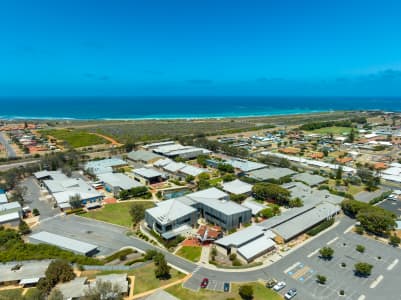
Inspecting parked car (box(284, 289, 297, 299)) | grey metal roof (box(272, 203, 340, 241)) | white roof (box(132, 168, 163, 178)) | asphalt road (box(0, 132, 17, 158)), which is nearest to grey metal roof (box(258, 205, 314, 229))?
grey metal roof (box(272, 203, 340, 241))

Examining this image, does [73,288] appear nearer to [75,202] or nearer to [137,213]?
[137,213]

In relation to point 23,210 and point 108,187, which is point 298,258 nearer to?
point 108,187

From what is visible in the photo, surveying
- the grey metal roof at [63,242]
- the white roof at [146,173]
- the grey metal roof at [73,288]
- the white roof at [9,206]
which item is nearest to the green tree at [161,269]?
the grey metal roof at [73,288]

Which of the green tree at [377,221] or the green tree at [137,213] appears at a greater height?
the green tree at [137,213]

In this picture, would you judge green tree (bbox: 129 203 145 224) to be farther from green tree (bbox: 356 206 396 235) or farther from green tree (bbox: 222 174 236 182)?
green tree (bbox: 356 206 396 235)

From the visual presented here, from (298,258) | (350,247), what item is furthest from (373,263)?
(298,258)

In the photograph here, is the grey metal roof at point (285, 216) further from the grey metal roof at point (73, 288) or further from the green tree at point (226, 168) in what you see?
the grey metal roof at point (73, 288)
